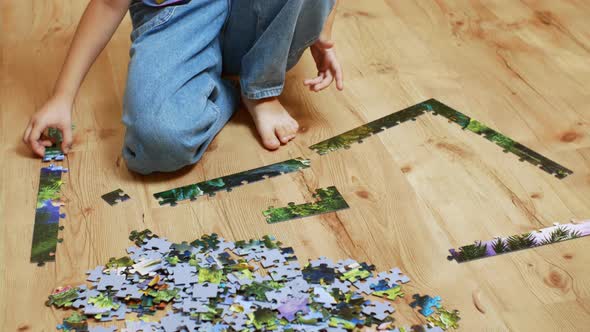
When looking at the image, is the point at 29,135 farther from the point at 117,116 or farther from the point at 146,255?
the point at 146,255

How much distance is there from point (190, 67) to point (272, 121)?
24 cm

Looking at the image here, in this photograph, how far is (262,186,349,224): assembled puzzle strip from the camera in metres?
1.59

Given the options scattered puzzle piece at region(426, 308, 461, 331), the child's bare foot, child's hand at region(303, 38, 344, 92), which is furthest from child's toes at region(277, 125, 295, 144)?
scattered puzzle piece at region(426, 308, 461, 331)

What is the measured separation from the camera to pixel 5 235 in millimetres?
1541

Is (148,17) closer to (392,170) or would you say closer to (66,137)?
(66,137)

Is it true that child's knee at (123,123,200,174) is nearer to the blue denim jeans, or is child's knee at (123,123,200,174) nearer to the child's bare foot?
the blue denim jeans

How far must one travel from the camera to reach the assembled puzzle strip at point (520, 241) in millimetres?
1512

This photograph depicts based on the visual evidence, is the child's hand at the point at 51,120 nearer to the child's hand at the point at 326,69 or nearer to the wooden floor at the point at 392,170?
the wooden floor at the point at 392,170

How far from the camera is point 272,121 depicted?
1835 mm

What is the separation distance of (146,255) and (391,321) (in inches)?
18.9

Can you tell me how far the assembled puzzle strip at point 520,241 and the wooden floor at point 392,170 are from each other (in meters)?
0.02

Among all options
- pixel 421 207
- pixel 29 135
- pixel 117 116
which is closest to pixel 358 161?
pixel 421 207

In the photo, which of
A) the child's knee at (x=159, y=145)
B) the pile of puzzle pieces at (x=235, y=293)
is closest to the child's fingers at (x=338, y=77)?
the child's knee at (x=159, y=145)

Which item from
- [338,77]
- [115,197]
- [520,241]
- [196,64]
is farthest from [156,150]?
[520,241]
